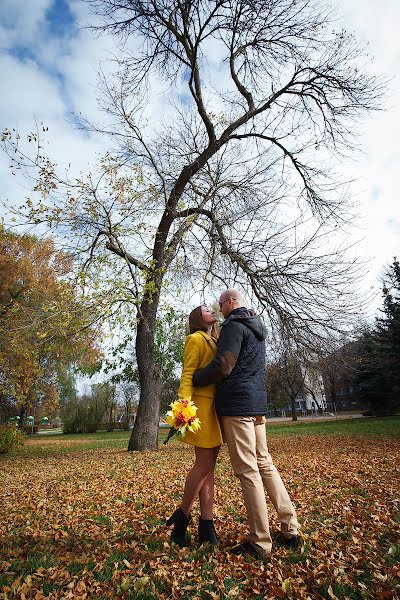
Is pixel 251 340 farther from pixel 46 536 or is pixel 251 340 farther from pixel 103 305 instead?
pixel 103 305

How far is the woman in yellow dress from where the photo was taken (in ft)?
9.36

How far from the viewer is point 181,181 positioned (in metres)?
9.99

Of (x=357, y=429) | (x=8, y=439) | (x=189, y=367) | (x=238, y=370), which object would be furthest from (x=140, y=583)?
(x=357, y=429)

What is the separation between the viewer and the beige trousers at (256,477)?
2652 mm

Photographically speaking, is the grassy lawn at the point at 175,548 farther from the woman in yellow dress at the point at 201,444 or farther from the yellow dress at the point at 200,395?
the yellow dress at the point at 200,395

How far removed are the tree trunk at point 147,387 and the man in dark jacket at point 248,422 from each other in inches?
273

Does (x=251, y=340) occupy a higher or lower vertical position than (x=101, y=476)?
higher

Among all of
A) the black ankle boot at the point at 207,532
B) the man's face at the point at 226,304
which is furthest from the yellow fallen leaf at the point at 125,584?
the man's face at the point at 226,304

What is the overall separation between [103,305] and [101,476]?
3365 millimetres

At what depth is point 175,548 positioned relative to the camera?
285 cm

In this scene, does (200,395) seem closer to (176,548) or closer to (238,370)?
(238,370)

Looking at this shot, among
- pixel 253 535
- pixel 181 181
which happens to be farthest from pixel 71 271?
pixel 253 535

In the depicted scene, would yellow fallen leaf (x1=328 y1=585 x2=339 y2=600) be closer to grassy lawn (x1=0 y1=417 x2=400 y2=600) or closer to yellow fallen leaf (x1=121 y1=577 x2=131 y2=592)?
grassy lawn (x1=0 y1=417 x2=400 y2=600)

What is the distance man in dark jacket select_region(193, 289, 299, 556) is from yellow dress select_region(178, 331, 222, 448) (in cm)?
6
